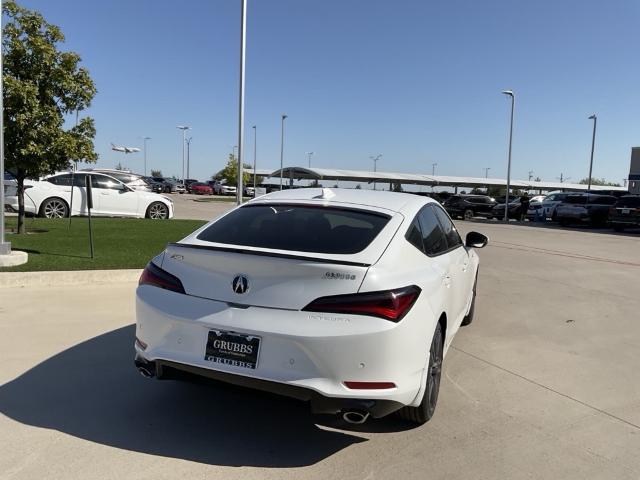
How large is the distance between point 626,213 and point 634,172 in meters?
17.6

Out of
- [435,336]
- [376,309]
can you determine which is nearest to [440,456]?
[435,336]

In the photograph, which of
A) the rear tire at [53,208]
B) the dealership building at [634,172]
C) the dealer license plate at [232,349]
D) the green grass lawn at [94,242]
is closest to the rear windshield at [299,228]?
the dealer license plate at [232,349]

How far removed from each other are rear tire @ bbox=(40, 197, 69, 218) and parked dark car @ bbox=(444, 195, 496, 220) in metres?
21.6

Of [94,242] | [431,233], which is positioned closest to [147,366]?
[431,233]

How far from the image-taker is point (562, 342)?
596 centimetres

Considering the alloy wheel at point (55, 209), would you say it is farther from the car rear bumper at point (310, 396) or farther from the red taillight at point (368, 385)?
the red taillight at point (368, 385)

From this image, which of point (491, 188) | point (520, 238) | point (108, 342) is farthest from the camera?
point (491, 188)

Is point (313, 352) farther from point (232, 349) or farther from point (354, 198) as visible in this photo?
point (354, 198)

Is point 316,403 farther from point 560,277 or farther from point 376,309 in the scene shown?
point 560,277

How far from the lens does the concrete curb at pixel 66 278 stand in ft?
24.8

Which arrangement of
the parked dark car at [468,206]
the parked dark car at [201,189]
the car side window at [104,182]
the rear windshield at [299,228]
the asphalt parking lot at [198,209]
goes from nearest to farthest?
the rear windshield at [299,228], the car side window at [104,182], the asphalt parking lot at [198,209], the parked dark car at [468,206], the parked dark car at [201,189]

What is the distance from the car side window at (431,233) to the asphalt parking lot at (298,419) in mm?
1159

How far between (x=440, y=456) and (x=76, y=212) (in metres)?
16.0

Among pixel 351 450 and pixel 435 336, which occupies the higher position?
pixel 435 336
